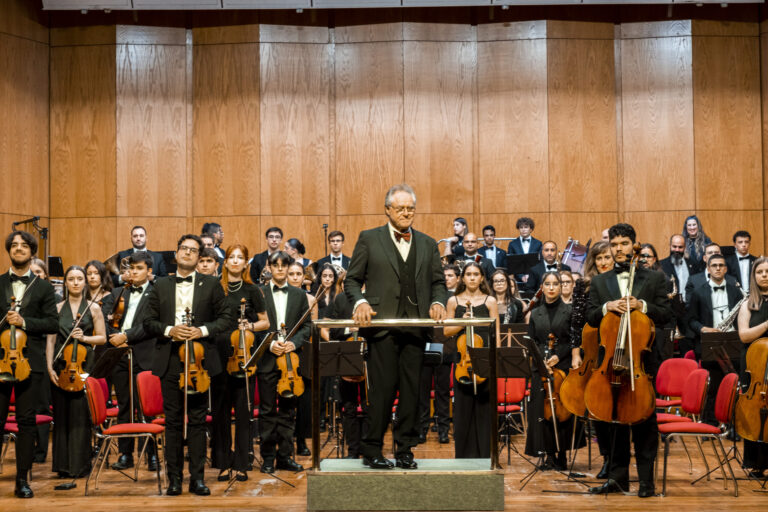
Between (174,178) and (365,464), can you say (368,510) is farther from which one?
(174,178)

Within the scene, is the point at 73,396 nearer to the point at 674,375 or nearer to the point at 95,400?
the point at 95,400

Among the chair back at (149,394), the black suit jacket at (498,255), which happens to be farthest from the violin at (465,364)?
the black suit jacket at (498,255)

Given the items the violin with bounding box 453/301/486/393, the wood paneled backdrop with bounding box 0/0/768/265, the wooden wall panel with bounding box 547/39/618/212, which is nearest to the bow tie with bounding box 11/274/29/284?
the violin with bounding box 453/301/486/393

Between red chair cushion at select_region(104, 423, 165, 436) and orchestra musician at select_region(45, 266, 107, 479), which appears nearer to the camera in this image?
red chair cushion at select_region(104, 423, 165, 436)

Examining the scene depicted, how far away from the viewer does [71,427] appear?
5.50 metres

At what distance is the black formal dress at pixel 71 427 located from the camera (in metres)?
5.46

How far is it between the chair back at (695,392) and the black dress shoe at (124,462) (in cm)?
366

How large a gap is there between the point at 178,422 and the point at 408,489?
1675 millimetres

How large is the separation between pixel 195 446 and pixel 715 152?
8.02 meters

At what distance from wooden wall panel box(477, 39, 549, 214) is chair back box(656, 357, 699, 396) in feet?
15.6

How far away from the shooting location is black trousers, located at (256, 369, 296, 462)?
18.2 ft

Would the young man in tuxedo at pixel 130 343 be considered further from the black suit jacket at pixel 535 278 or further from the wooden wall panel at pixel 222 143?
the wooden wall panel at pixel 222 143

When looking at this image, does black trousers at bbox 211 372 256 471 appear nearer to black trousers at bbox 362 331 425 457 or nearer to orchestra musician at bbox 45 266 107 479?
orchestra musician at bbox 45 266 107 479

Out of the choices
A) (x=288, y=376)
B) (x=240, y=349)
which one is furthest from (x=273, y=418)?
(x=240, y=349)
